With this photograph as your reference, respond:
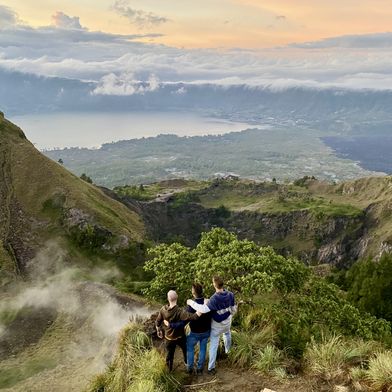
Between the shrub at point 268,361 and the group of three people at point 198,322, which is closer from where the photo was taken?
the group of three people at point 198,322

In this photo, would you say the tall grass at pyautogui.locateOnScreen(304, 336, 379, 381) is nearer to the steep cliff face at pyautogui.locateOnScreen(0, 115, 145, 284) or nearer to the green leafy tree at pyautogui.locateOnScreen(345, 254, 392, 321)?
the green leafy tree at pyautogui.locateOnScreen(345, 254, 392, 321)

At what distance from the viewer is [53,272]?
56.3m

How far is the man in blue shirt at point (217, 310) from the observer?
15.7 metres

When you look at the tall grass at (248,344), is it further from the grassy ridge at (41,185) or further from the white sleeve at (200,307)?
the grassy ridge at (41,185)

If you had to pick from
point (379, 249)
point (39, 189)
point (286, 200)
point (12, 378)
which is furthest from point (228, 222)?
point (12, 378)

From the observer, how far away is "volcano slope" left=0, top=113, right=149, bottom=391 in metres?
29.3

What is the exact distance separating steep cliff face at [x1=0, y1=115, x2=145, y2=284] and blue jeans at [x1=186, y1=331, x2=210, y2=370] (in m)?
41.7

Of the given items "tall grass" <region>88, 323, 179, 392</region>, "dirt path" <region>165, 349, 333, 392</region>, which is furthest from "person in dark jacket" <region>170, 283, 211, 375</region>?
"tall grass" <region>88, 323, 179, 392</region>

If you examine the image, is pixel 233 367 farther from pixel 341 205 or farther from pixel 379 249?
pixel 341 205

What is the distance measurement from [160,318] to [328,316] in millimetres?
10974

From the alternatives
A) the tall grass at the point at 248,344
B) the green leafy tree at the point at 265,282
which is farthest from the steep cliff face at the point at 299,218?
the tall grass at the point at 248,344

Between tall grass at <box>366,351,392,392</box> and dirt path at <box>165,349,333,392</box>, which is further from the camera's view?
dirt path at <box>165,349,333,392</box>

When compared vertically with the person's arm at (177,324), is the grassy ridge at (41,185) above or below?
below

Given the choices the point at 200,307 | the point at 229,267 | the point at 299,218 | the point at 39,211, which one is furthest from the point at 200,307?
the point at 299,218
